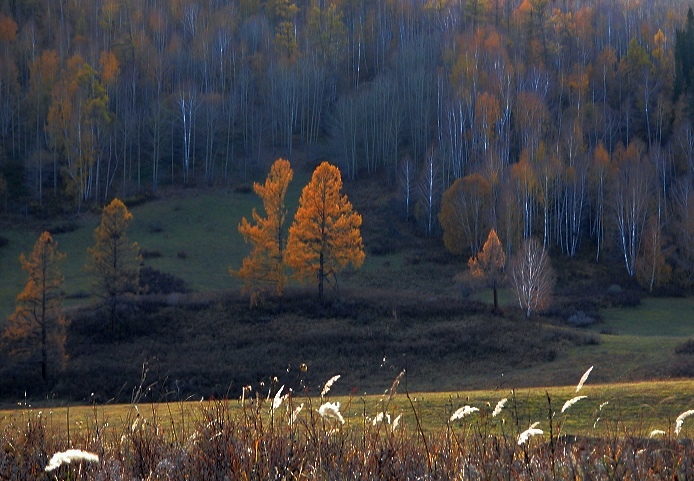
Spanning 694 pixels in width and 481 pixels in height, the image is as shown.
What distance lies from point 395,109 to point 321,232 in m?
37.4

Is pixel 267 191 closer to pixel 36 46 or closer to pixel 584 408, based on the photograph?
pixel 584 408

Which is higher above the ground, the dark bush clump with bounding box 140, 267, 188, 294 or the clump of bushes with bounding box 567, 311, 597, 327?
the dark bush clump with bounding box 140, 267, 188, 294

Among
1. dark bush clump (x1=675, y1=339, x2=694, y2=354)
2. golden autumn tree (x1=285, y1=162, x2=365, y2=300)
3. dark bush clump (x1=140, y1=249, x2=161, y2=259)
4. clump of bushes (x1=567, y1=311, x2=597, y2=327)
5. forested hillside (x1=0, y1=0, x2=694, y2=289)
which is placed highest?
forested hillside (x1=0, y1=0, x2=694, y2=289)

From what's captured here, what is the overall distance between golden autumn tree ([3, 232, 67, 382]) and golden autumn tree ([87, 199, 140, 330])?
16.8ft

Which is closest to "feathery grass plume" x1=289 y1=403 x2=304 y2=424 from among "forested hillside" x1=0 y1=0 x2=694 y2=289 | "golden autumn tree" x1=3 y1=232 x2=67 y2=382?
"golden autumn tree" x1=3 y1=232 x2=67 y2=382

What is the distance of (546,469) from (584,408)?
1156cm

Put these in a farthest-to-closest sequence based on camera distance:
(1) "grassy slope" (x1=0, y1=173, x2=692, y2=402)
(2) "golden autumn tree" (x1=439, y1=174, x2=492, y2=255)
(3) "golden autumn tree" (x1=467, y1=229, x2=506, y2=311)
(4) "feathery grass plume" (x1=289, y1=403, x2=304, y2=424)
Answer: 1. (2) "golden autumn tree" (x1=439, y1=174, x2=492, y2=255)
2. (3) "golden autumn tree" (x1=467, y1=229, x2=506, y2=311)
3. (1) "grassy slope" (x1=0, y1=173, x2=692, y2=402)
4. (4) "feathery grass plume" (x1=289, y1=403, x2=304, y2=424)

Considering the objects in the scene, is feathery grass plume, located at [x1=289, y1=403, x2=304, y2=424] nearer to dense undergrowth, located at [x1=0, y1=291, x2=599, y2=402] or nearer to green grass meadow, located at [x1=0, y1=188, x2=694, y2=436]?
dense undergrowth, located at [x1=0, y1=291, x2=599, y2=402]

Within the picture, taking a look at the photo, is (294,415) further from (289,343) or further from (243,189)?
(243,189)

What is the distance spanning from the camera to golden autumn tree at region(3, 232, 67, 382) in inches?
1242

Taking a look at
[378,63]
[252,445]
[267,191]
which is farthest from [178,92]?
[252,445]

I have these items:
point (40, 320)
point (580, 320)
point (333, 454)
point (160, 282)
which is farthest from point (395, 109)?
point (333, 454)

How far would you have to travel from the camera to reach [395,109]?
7619cm

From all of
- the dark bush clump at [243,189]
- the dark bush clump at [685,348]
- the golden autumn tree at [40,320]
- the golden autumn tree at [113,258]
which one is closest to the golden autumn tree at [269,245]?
the golden autumn tree at [113,258]
